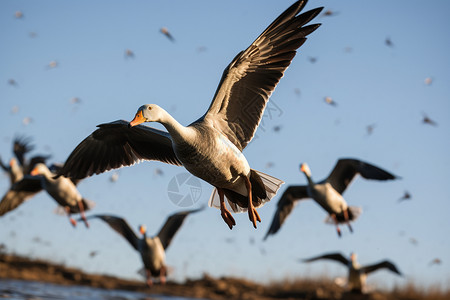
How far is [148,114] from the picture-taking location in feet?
14.3

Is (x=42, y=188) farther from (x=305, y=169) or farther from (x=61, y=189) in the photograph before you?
(x=305, y=169)

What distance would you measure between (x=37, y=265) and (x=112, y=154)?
13381 mm

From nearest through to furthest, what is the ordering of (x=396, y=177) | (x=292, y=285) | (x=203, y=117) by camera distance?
(x=203, y=117) < (x=396, y=177) < (x=292, y=285)

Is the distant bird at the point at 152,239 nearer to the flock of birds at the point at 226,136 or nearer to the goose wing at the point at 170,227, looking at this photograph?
the goose wing at the point at 170,227

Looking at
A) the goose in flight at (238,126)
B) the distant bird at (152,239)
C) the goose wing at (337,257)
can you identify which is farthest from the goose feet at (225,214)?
the goose wing at (337,257)

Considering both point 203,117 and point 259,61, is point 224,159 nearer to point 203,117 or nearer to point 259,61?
point 203,117

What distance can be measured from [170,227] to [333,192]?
3724 millimetres

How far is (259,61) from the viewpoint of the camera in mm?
5133

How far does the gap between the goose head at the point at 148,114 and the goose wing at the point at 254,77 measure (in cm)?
70

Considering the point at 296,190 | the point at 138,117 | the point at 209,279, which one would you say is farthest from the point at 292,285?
the point at 138,117

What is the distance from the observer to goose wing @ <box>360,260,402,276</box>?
1431 centimetres

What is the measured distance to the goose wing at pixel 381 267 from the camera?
1431cm

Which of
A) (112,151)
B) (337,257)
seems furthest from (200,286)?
(112,151)

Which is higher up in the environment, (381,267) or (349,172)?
(349,172)
